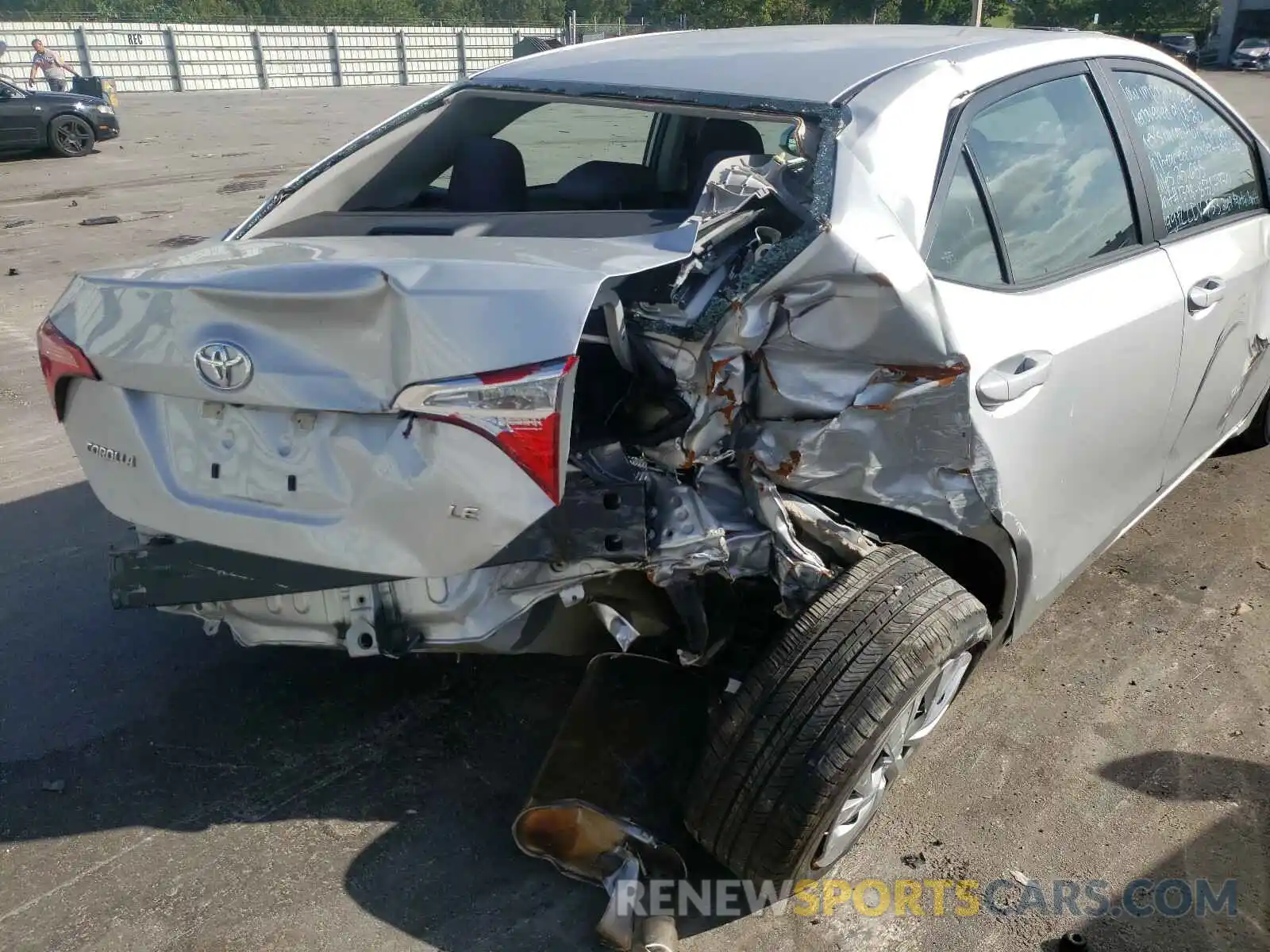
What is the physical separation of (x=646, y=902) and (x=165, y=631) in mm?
1978

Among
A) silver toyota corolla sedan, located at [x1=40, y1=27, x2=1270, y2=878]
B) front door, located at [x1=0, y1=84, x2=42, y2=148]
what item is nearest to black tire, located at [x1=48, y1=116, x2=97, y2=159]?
front door, located at [x1=0, y1=84, x2=42, y2=148]

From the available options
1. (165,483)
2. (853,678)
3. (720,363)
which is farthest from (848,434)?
(165,483)

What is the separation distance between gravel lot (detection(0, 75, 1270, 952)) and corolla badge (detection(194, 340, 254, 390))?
1152 mm

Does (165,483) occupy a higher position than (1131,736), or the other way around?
(165,483)

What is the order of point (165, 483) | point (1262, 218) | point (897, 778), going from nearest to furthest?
point (165, 483) → point (897, 778) → point (1262, 218)

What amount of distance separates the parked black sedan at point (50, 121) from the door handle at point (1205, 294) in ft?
57.3

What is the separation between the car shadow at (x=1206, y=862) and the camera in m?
2.36

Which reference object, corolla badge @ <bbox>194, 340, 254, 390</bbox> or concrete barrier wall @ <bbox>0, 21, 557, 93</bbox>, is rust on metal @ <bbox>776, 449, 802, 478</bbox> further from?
concrete barrier wall @ <bbox>0, 21, 557, 93</bbox>

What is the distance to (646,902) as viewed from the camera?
241 centimetres

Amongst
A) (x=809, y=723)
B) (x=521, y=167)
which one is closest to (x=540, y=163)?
(x=521, y=167)

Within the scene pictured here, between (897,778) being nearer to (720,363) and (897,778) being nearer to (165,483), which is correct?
(720,363)

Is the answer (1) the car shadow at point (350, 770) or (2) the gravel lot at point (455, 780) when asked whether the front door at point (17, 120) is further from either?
(1) the car shadow at point (350, 770)

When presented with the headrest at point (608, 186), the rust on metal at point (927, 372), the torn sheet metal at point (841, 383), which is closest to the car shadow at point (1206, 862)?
the torn sheet metal at point (841, 383)

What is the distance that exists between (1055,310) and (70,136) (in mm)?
18000
